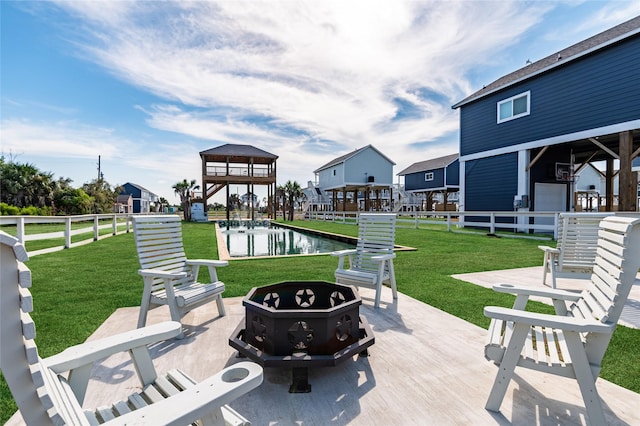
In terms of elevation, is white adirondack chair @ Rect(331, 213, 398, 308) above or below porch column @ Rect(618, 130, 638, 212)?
below

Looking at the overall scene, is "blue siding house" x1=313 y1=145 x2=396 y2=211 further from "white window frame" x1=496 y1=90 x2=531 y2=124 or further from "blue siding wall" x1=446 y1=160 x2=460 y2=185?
"white window frame" x1=496 y1=90 x2=531 y2=124

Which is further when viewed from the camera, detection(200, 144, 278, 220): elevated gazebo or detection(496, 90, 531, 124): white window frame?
detection(200, 144, 278, 220): elevated gazebo

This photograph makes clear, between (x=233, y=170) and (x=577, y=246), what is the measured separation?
2660cm

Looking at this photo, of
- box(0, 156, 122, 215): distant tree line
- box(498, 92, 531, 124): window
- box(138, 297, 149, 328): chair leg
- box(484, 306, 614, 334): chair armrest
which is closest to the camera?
box(484, 306, 614, 334): chair armrest

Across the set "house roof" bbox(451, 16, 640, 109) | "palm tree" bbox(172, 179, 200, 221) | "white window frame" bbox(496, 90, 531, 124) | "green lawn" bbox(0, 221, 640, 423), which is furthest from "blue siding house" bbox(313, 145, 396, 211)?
"green lawn" bbox(0, 221, 640, 423)

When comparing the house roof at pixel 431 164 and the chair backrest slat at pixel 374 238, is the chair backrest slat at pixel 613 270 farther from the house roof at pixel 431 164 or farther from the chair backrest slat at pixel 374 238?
the house roof at pixel 431 164

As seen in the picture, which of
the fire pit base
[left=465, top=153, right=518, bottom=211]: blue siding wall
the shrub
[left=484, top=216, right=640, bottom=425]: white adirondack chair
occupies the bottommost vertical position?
the fire pit base

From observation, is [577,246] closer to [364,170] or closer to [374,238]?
[374,238]

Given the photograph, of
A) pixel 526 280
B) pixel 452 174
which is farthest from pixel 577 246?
pixel 452 174

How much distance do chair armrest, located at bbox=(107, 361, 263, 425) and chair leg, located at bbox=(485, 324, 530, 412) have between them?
4.99 feet

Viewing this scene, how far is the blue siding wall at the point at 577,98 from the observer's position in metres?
10.8

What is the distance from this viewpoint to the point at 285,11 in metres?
7.82

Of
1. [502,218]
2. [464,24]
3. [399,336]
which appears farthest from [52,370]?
[502,218]

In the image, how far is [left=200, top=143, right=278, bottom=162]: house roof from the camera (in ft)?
90.5
